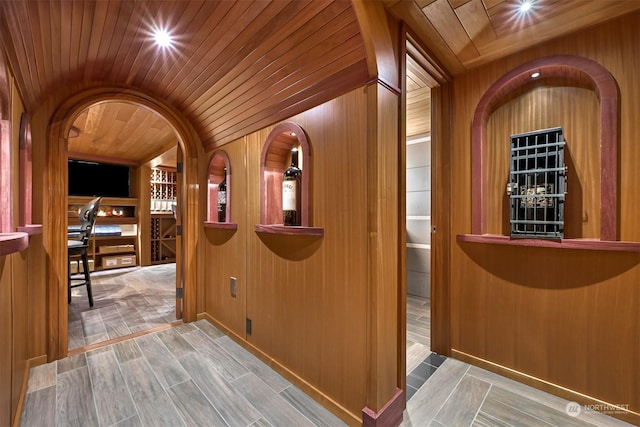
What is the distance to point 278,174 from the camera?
2072 mm

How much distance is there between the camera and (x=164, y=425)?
1.37m

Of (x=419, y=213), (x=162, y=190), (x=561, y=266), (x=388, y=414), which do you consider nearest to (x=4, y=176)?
(x=388, y=414)

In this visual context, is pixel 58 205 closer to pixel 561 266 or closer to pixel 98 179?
pixel 561 266

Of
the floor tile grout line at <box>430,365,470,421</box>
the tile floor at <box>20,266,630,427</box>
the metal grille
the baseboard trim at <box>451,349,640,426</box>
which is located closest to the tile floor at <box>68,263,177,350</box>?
the tile floor at <box>20,266,630,427</box>

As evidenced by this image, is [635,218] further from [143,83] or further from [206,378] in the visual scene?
[143,83]

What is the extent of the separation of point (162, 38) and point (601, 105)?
8.39 feet

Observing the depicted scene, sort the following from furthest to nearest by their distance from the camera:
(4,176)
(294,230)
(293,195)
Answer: (293,195) → (294,230) → (4,176)

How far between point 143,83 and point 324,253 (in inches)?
85.2

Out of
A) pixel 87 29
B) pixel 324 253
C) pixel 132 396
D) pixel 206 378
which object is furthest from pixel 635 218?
pixel 87 29

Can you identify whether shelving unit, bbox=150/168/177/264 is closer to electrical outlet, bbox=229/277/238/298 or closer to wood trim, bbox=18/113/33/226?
wood trim, bbox=18/113/33/226

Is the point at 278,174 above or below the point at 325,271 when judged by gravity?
above

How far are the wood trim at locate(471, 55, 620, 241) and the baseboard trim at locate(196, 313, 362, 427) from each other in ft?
4.72

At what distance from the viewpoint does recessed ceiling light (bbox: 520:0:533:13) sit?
1.30 meters

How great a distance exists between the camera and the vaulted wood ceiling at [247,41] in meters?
1.30
